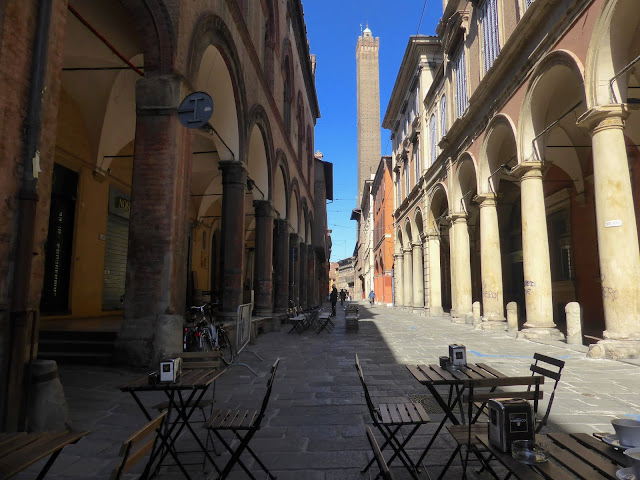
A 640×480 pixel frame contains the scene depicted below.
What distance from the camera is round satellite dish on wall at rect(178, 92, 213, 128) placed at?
5.64 metres

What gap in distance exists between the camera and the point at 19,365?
3.22m

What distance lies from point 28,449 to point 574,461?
7.46 feet

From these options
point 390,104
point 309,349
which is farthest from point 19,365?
point 390,104

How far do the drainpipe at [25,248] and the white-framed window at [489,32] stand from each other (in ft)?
37.1

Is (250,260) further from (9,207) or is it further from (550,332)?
(9,207)

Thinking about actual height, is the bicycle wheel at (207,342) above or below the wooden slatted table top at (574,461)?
below

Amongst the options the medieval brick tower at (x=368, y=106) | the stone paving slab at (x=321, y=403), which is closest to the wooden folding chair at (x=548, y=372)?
the stone paving slab at (x=321, y=403)

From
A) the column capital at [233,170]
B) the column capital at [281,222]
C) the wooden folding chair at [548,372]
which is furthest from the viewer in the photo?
the column capital at [281,222]

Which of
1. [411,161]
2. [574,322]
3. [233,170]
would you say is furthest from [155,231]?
[411,161]

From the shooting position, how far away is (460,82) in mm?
15195

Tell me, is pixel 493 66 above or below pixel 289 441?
above

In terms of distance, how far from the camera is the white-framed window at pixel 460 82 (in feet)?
47.9

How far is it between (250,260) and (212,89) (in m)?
16.9

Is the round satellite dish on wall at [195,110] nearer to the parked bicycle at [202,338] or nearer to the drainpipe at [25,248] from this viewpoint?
the drainpipe at [25,248]
